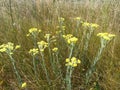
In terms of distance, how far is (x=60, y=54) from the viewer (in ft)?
7.53

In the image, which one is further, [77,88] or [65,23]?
[65,23]

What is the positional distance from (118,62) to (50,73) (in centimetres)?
56

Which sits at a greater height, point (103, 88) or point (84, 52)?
point (84, 52)

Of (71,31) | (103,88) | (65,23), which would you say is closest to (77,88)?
(103,88)

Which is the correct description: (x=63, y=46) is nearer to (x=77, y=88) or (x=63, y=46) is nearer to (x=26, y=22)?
(x=77, y=88)

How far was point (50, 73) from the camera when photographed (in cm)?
217

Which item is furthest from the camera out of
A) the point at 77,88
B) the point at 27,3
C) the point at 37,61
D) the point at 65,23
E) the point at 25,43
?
the point at 27,3

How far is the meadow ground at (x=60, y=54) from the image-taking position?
1.96 meters

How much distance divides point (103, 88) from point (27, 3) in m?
2.44

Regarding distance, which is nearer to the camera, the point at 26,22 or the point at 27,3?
the point at 26,22

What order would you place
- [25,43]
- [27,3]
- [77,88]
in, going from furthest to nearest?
[27,3] < [25,43] < [77,88]

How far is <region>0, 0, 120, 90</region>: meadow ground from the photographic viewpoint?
6.44ft

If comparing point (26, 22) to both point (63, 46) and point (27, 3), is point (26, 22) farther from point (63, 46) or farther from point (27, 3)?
point (27, 3)

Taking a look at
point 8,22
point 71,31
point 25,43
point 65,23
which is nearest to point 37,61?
point 25,43
